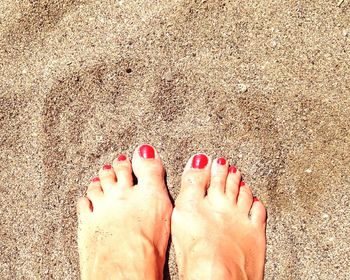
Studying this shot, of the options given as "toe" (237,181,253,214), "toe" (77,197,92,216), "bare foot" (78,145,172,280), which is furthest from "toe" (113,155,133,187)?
"toe" (237,181,253,214)

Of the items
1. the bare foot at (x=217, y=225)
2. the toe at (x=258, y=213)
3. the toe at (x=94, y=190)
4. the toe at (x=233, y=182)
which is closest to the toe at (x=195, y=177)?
the bare foot at (x=217, y=225)

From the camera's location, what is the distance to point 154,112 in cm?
207

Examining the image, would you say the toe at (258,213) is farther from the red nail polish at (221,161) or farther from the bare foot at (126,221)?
the bare foot at (126,221)

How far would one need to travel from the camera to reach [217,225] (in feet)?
7.10

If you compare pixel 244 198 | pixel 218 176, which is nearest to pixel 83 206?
pixel 218 176

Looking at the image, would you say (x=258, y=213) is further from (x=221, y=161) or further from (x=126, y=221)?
(x=126, y=221)

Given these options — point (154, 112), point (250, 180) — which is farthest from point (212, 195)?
point (154, 112)

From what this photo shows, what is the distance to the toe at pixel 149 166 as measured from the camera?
2096mm

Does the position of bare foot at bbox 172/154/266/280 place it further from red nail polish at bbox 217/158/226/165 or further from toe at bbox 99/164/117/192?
toe at bbox 99/164/117/192

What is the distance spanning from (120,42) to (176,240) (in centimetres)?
96

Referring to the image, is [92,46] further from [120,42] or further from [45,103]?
[45,103]

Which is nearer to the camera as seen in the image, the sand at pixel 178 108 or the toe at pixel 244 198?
the sand at pixel 178 108

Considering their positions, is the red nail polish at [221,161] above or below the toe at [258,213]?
above

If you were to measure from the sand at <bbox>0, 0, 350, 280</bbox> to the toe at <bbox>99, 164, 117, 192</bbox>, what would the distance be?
38 mm
